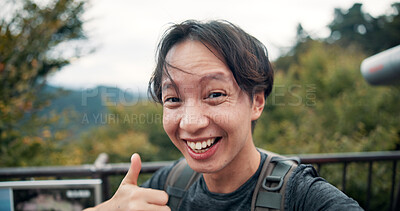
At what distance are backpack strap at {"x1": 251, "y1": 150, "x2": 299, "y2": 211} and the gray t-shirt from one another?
0.09ft

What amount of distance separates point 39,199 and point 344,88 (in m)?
6.07

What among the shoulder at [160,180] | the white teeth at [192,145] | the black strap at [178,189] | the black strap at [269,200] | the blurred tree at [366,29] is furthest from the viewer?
the blurred tree at [366,29]

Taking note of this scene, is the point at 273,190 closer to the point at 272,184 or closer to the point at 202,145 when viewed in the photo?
the point at 272,184

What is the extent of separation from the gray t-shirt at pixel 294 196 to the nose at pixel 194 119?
0.39m

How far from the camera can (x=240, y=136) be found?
48.4 inches

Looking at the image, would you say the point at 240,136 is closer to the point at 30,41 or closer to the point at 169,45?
the point at 169,45

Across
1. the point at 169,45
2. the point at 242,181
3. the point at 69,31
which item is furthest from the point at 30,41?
the point at 242,181

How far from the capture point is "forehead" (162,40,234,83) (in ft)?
3.84

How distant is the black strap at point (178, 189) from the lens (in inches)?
56.9

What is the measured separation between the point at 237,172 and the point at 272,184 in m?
0.19

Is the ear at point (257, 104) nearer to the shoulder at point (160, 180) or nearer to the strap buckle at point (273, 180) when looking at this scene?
the strap buckle at point (273, 180)

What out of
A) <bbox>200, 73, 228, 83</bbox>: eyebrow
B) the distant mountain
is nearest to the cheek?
<bbox>200, 73, 228, 83</bbox>: eyebrow

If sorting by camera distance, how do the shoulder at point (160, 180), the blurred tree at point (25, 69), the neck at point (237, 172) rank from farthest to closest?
the blurred tree at point (25, 69) < the shoulder at point (160, 180) < the neck at point (237, 172)

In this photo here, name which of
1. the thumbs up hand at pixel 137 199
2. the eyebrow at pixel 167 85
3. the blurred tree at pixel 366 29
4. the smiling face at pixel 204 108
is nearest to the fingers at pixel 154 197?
the thumbs up hand at pixel 137 199
